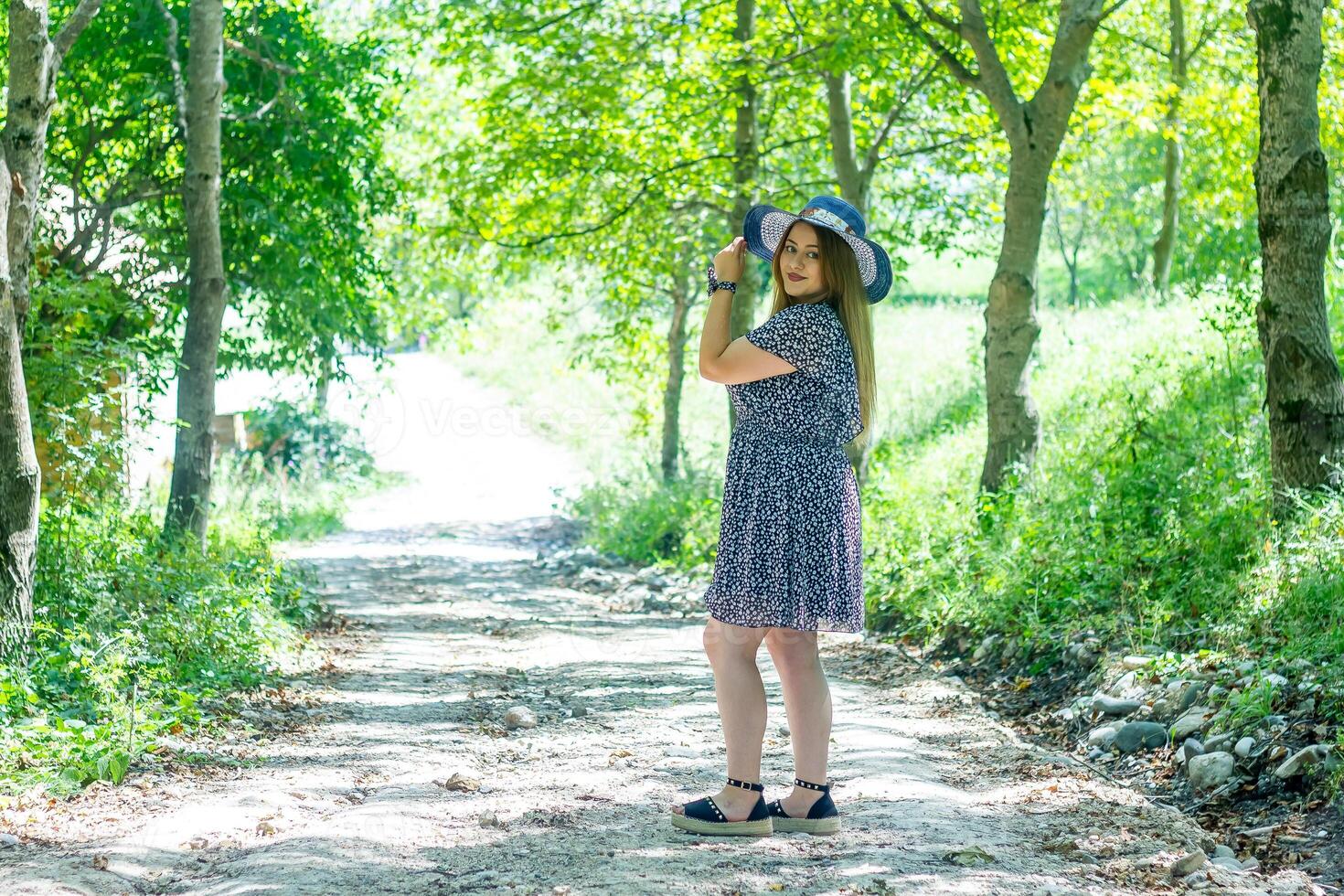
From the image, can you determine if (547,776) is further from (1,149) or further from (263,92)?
(263,92)

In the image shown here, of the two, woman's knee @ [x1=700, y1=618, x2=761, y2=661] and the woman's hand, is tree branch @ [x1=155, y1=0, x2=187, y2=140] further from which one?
woman's knee @ [x1=700, y1=618, x2=761, y2=661]

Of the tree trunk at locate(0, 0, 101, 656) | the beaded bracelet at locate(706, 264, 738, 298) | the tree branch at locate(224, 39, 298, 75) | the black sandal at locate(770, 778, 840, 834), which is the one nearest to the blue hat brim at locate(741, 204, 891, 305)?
the beaded bracelet at locate(706, 264, 738, 298)

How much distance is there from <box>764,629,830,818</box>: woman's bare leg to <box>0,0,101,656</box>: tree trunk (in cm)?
392

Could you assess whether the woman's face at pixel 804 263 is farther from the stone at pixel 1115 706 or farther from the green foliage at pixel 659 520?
the green foliage at pixel 659 520

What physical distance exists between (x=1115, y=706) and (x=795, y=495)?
8.74ft

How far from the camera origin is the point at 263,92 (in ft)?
38.5

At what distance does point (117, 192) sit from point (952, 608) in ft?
26.5

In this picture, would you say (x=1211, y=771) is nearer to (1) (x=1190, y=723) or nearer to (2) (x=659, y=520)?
(1) (x=1190, y=723)

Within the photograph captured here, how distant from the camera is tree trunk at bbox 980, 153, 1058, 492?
10.3 m

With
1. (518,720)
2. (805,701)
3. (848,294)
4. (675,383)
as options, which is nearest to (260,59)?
(518,720)

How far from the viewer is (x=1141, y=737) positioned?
5992mm

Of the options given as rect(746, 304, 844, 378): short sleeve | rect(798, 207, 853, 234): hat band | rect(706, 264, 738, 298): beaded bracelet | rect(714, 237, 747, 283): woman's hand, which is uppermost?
rect(798, 207, 853, 234): hat band

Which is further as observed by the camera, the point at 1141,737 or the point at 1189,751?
the point at 1141,737

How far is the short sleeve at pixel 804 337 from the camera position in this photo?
4637 millimetres
